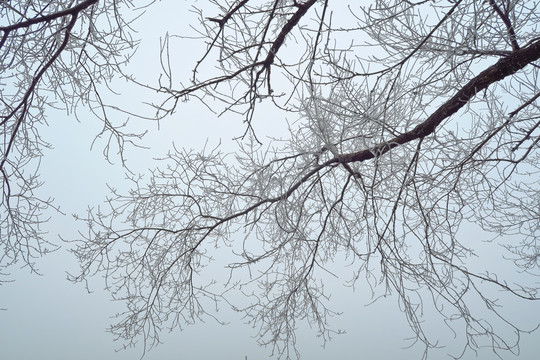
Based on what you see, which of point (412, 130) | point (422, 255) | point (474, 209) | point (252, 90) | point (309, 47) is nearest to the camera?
point (309, 47)

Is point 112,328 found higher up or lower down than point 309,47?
lower down

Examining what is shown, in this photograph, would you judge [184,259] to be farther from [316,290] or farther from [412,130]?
[412,130]

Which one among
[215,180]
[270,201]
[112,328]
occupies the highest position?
[215,180]

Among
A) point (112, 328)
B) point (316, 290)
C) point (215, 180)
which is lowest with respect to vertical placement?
point (112, 328)

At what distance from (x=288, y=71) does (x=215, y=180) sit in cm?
107

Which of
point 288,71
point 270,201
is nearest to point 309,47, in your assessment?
point 288,71

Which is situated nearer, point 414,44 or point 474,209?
point 414,44

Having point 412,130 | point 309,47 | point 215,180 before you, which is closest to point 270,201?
point 215,180

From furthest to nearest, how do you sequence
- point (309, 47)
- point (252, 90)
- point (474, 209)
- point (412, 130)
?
point (474, 209), point (412, 130), point (252, 90), point (309, 47)

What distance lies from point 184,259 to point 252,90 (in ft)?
4.11

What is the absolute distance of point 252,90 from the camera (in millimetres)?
2059

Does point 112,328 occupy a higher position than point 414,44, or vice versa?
point 414,44

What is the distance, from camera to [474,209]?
109 inches

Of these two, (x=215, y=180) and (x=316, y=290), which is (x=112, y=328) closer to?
(x=215, y=180)
